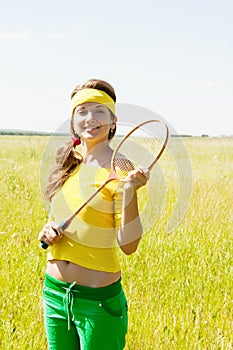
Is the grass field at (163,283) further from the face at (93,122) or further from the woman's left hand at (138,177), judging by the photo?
the woman's left hand at (138,177)

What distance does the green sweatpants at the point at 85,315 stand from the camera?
6.07 ft

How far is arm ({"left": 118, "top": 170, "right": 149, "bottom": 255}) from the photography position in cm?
164

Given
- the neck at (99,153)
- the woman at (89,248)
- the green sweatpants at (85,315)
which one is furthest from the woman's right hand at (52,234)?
the neck at (99,153)

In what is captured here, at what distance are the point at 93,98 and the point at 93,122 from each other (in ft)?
0.31

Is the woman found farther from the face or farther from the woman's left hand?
the woman's left hand

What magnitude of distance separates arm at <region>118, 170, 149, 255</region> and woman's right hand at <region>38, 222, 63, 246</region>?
0.23 metres

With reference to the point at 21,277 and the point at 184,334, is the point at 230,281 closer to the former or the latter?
the point at 184,334

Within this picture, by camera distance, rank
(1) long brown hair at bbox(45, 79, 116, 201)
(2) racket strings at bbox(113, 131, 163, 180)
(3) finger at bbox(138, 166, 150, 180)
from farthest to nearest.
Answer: (1) long brown hair at bbox(45, 79, 116, 201), (2) racket strings at bbox(113, 131, 163, 180), (3) finger at bbox(138, 166, 150, 180)

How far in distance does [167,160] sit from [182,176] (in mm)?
144

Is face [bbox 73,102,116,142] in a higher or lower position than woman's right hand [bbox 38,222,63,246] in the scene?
higher

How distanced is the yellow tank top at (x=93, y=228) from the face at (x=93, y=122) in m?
0.13

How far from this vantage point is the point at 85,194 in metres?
1.89

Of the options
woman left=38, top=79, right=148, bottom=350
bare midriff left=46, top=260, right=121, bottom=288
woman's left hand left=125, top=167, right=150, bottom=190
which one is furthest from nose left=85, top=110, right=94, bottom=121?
bare midriff left=46, top=260, right=121, bottom=288

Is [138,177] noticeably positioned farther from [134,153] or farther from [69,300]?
[69,300]
